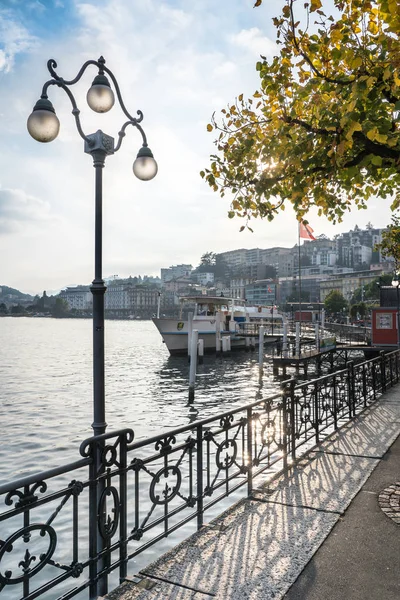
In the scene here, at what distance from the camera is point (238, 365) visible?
3850cm

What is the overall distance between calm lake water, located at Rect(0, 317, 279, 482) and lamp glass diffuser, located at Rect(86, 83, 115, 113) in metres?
9.43

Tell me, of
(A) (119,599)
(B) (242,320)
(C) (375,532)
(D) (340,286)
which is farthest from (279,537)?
(D) (340,286)

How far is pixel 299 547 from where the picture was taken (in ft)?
14.2

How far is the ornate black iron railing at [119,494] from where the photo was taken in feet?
10.9

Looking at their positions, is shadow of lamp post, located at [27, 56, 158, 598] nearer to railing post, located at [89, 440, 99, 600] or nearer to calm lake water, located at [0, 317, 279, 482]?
railing post, located at [89, 440, 99, 600]

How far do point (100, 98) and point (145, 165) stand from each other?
0.93 m

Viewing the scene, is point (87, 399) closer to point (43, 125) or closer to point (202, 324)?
point (43, 125)

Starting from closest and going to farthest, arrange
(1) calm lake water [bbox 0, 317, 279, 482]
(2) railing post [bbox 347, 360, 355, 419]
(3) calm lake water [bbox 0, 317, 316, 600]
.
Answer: (3) calm lake water [bbox 0, 317, 316, 600]
(2) railing post [bbox 347, 360, 355, 419]
(1) calm lake water [bbox 0, 317, 279, 482]

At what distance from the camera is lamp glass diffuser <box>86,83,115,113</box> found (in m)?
4.95

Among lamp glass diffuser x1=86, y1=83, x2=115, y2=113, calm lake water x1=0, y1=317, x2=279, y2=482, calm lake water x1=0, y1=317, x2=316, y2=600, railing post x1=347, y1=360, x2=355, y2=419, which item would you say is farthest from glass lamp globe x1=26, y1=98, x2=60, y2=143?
calm lake water x1=0, y1=317, x2=279, y2=482

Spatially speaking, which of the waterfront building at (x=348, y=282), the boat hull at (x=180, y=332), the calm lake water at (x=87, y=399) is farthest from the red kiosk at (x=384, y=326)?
the waterfront building at (x=348, y=282)

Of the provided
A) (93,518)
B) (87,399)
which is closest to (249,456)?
(93,518)

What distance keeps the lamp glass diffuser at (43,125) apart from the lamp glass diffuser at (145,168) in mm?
1166

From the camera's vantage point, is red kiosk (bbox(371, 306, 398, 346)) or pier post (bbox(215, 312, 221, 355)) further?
pier post (bbox(215, 312, 221, 355))
